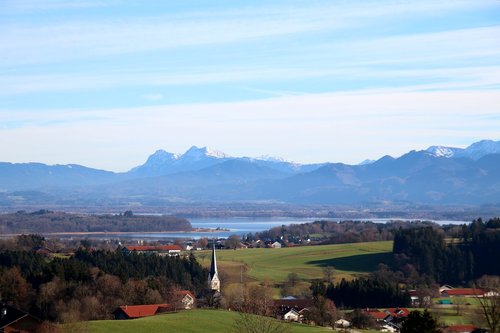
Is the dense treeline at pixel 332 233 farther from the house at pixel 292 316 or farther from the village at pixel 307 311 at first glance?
the house at pixel 292 316

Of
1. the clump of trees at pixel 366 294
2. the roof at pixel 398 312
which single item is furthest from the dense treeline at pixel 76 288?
the roof at pixel 398 312

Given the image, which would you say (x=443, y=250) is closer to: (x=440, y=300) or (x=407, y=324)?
(x=440, y=300)

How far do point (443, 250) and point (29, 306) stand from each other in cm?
3912

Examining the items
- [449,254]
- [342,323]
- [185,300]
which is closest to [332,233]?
[449,254]

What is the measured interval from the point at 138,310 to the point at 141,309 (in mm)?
392

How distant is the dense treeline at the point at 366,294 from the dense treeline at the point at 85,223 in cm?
10941

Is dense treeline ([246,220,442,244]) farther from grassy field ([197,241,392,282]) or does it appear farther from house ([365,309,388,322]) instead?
house ([365,309,388,322])

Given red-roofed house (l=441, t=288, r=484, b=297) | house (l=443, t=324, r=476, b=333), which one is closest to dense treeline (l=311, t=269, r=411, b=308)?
red-roofed house (l=441, t=288, r=484, b=297)

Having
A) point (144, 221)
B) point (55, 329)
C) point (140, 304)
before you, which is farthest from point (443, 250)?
point (144, 221)

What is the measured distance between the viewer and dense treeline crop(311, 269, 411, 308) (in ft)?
207

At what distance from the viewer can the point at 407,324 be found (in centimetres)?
3017

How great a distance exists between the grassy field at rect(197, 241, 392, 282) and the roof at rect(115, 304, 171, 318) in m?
20.8

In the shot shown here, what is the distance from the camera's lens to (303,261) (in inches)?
3440

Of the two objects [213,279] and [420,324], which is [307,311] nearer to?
[213,279]
